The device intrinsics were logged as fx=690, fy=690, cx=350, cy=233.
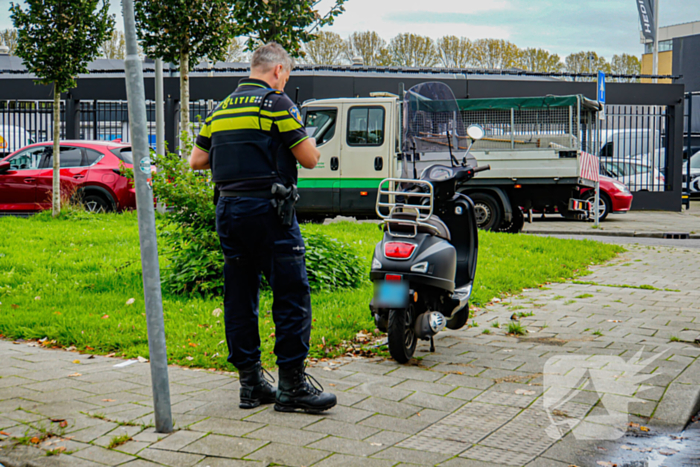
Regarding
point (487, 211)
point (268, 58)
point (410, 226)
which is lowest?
point (487, 211)

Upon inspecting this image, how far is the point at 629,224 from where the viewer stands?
52.0ft

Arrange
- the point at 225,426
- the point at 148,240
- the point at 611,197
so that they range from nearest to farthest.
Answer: the point at 148,240 → the point at 225,426 → the point at 611,197

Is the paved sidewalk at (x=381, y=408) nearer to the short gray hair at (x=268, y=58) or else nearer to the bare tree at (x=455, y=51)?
the short gray hair at (x=268, y=58)

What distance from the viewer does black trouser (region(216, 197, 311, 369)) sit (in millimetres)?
3594

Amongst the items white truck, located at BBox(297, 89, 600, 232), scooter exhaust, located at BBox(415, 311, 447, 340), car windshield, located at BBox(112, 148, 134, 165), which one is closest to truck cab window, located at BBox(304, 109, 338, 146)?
white truck, located at BBox(297, 89, 600, 232)

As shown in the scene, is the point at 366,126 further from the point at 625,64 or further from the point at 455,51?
the point at 625,64

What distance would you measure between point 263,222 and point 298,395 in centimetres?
93

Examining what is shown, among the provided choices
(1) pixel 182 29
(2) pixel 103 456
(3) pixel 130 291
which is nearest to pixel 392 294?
(2) pixel 103 456

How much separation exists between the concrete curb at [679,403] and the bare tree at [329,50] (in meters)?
56.4

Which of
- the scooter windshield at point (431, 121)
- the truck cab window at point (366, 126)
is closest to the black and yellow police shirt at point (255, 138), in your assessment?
the scooter windshield at point (431, 121)

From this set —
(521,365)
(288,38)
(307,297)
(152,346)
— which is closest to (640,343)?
(521,365)

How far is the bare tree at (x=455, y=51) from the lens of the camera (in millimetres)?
65625

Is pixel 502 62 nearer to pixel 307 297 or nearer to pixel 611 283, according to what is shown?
pixel 611 283

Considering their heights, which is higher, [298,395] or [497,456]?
[298,395]
